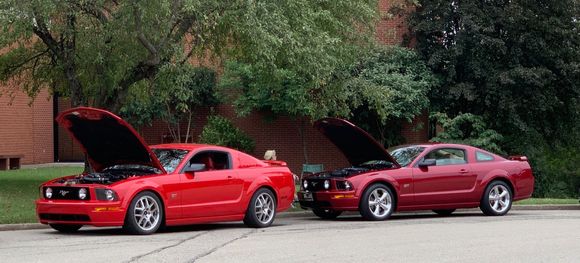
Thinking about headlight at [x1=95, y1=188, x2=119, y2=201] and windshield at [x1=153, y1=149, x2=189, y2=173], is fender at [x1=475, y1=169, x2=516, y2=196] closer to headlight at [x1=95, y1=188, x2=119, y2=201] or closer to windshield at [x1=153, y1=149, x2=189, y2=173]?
windshield at [x1=153, y1=149, x2=189, y2=173]

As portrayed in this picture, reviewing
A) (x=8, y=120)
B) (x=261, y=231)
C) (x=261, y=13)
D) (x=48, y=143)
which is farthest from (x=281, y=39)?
(x=48, y=143)

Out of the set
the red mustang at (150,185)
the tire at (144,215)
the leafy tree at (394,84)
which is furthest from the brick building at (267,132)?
the tire at (144,215)

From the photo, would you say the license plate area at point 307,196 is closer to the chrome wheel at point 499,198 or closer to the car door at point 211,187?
the car door at point 211,187

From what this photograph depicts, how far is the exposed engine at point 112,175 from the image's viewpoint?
41.9 ft

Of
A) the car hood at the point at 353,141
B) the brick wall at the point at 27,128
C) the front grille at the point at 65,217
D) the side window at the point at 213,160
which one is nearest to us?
the front grille at the point at 65,217

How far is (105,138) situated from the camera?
44.5 ft

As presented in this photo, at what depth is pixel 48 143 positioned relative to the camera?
3728cm

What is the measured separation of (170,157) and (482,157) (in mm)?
6696

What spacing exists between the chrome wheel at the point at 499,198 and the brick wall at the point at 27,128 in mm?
21016

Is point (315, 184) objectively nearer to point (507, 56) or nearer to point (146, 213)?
point (146, 213)

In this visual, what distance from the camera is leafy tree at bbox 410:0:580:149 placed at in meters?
27.7

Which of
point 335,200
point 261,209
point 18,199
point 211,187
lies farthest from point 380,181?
point 18,199

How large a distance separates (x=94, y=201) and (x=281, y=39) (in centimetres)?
527

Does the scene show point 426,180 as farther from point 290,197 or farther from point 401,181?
point 290,197
